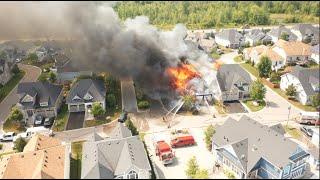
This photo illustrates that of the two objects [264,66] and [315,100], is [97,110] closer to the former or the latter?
[315,100]

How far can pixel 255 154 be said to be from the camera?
44.2 meters

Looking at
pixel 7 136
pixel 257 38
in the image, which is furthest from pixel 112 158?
pixel 257 38

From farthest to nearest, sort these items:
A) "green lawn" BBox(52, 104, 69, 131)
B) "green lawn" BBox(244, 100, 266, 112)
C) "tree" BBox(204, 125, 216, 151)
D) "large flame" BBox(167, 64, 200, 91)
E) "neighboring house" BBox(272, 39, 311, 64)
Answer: "neighboring house" BBox(272, 39, 311, 64) < "large flame" BBox(167, 64, 200, 91) < "green lawn" BBox(244, 100, 266, 112) < "green lawn" BBox(52, 104, 69, 131) < "tree" BBox(204, 125, 216, 151)

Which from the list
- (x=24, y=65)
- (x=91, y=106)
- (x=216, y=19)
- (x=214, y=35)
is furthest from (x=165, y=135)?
(x=216, y=19)

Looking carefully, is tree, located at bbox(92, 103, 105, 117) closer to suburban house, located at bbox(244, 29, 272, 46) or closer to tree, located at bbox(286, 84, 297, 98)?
tree, located at bbox(286, 84, 297, 98)

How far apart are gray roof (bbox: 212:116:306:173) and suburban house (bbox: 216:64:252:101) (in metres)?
15.5

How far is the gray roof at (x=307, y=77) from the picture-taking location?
63959 mm

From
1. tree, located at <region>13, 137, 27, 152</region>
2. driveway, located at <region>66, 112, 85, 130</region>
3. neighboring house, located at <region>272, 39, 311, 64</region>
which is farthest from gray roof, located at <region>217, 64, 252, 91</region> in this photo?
tree, located at <region>13, 137, 27, 152</region>

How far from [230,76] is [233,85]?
2414 millimetres

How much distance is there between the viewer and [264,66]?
246 ft

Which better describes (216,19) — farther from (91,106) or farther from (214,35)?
(91,106)

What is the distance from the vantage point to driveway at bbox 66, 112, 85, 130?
57.4 meters

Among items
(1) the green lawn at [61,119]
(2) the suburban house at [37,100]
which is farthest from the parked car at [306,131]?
(2) the suburban house at [37,100]

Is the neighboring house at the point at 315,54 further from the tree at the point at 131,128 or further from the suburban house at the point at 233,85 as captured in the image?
the tree at the point at 131,128
